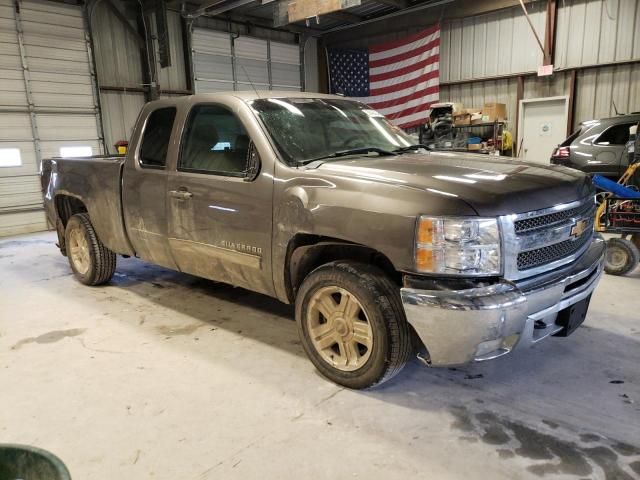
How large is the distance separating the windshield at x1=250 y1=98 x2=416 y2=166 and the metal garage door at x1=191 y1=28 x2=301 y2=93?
337 inches

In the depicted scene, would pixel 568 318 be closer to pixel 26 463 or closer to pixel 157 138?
pixel 26 463

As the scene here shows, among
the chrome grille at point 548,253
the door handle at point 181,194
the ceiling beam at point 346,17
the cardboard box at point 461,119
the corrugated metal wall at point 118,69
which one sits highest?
the ceiling beam at point 346,17

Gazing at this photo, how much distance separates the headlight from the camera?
93.0 inches

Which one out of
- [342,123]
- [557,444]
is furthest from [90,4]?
[557,444]

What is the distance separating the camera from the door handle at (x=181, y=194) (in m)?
3.65

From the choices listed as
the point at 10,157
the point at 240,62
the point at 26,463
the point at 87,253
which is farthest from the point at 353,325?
the point at 240,62

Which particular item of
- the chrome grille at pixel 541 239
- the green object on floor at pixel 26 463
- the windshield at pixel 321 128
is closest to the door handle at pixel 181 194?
the windshield at pixel 321 128

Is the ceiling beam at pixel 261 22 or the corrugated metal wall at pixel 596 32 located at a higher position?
the ceiling beam at pixel 261 22

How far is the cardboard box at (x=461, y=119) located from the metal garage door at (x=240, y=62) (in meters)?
4.98

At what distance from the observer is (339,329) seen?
291cm

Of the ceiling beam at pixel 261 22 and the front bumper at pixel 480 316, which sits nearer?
the front bumper at pixel 480 316

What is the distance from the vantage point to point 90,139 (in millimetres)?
10906

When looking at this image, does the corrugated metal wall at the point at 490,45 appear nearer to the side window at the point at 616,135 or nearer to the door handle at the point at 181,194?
the side window at the point at 616,135

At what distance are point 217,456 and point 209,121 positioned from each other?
7.90 feet
